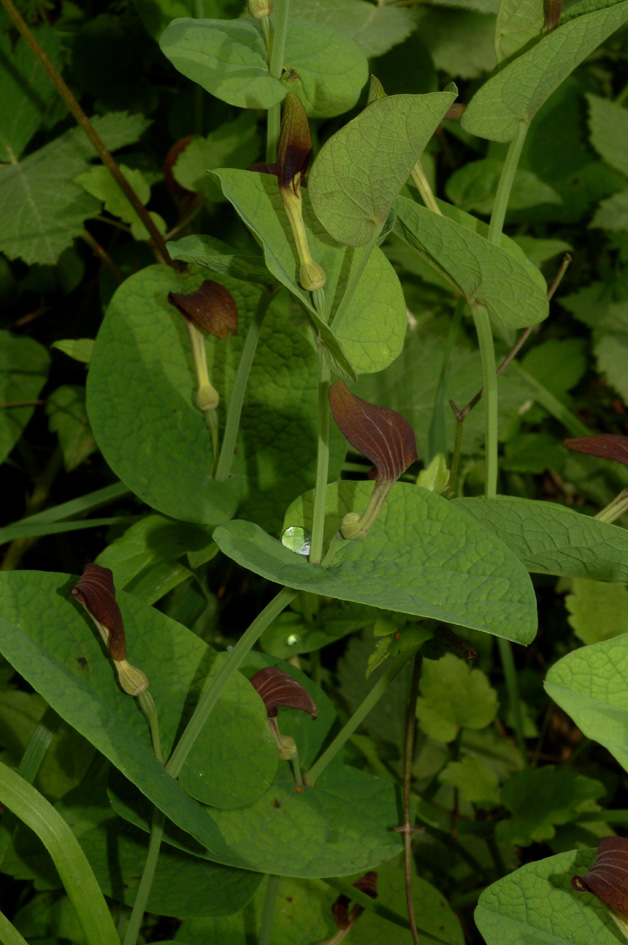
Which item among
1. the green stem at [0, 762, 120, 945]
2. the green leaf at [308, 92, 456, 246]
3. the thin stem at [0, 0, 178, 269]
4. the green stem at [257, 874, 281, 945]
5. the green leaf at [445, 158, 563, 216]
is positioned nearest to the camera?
the green leaf at [308, 92, 456, 246]

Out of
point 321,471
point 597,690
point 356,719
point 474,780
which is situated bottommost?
point 474,780

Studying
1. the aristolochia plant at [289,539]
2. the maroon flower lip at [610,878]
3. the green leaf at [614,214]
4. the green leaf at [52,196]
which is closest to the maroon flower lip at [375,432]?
the aristolochia plant at [289,539]

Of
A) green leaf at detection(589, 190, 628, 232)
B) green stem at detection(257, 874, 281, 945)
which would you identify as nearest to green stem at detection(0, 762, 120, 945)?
green stem at detection(257, 874, 281, 945)

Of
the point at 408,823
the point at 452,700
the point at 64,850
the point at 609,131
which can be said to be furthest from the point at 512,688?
the point at 609,131

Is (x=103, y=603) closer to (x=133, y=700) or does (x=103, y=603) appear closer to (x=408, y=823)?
(x=133, y=700)

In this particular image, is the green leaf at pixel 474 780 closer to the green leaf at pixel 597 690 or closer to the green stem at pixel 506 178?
the green leaf at pixel 597 690

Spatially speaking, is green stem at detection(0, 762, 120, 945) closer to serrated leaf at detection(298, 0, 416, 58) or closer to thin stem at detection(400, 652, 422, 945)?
thin stem at detection(400, 652, 422, 945)
